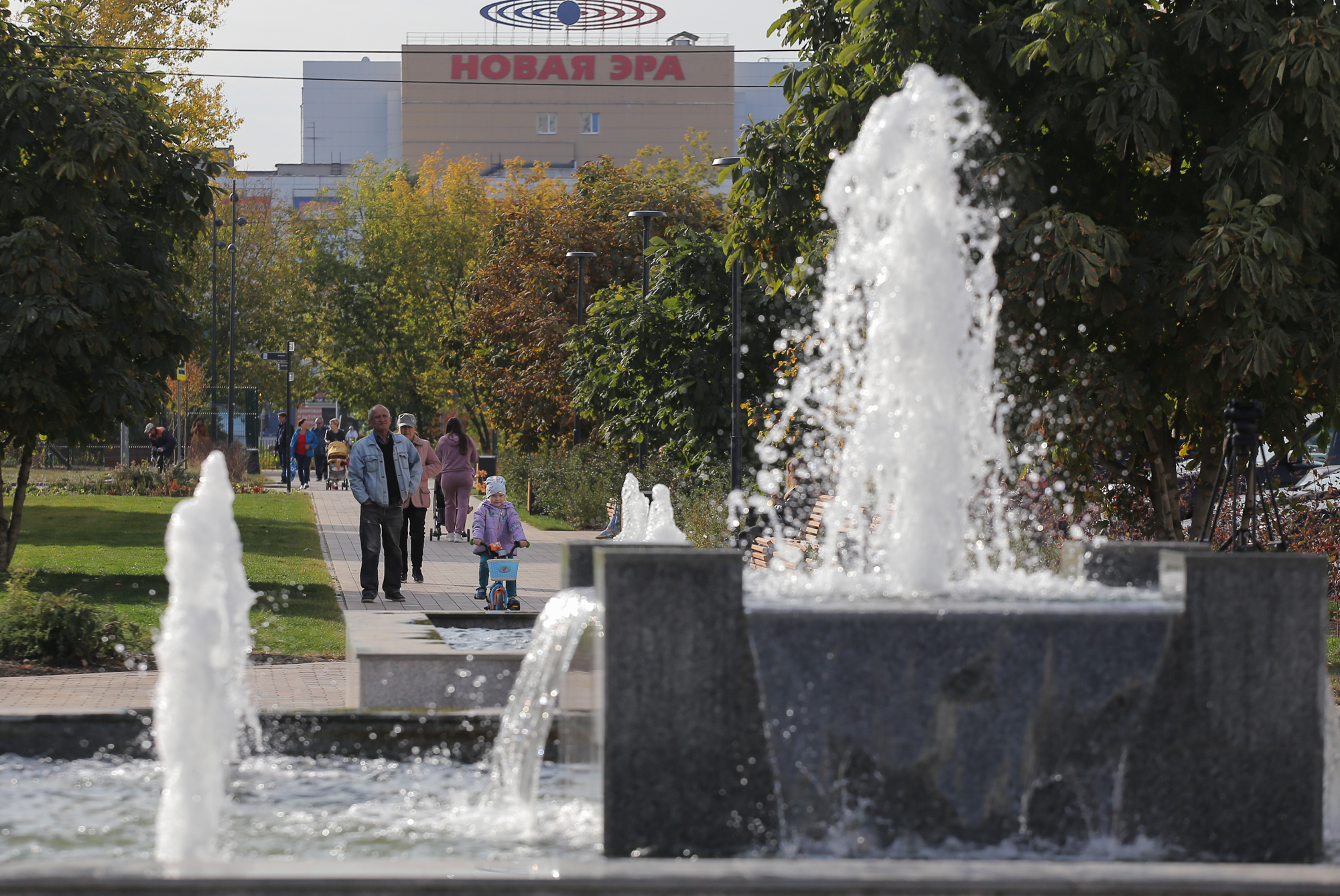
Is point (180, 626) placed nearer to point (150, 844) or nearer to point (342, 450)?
point (150, 844)

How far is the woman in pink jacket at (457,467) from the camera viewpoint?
20.8 meters

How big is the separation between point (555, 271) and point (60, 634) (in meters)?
25.1

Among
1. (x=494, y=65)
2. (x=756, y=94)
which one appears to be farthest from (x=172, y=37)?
(x=756, y=94)

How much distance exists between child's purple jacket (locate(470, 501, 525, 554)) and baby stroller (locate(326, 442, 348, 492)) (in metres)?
27.3

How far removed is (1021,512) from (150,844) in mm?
10510

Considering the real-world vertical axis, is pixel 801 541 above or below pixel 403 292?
below

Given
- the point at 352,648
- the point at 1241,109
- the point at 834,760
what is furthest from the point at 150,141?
the point at 834,760

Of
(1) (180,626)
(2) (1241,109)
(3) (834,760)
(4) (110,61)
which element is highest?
(4) (110,61)

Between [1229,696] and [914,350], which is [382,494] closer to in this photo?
[914,350]

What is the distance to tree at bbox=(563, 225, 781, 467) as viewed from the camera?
889 inches

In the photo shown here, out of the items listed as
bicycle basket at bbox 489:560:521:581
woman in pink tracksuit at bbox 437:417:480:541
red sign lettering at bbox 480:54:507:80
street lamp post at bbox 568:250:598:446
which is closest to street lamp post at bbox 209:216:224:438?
street lamp post at bbox 568:250:598:446

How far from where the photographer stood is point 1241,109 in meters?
10.1

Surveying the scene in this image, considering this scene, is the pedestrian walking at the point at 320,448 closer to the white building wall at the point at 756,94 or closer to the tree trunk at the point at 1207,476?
the tree trunk at the point at 1207,476

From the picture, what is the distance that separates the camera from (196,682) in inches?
213
